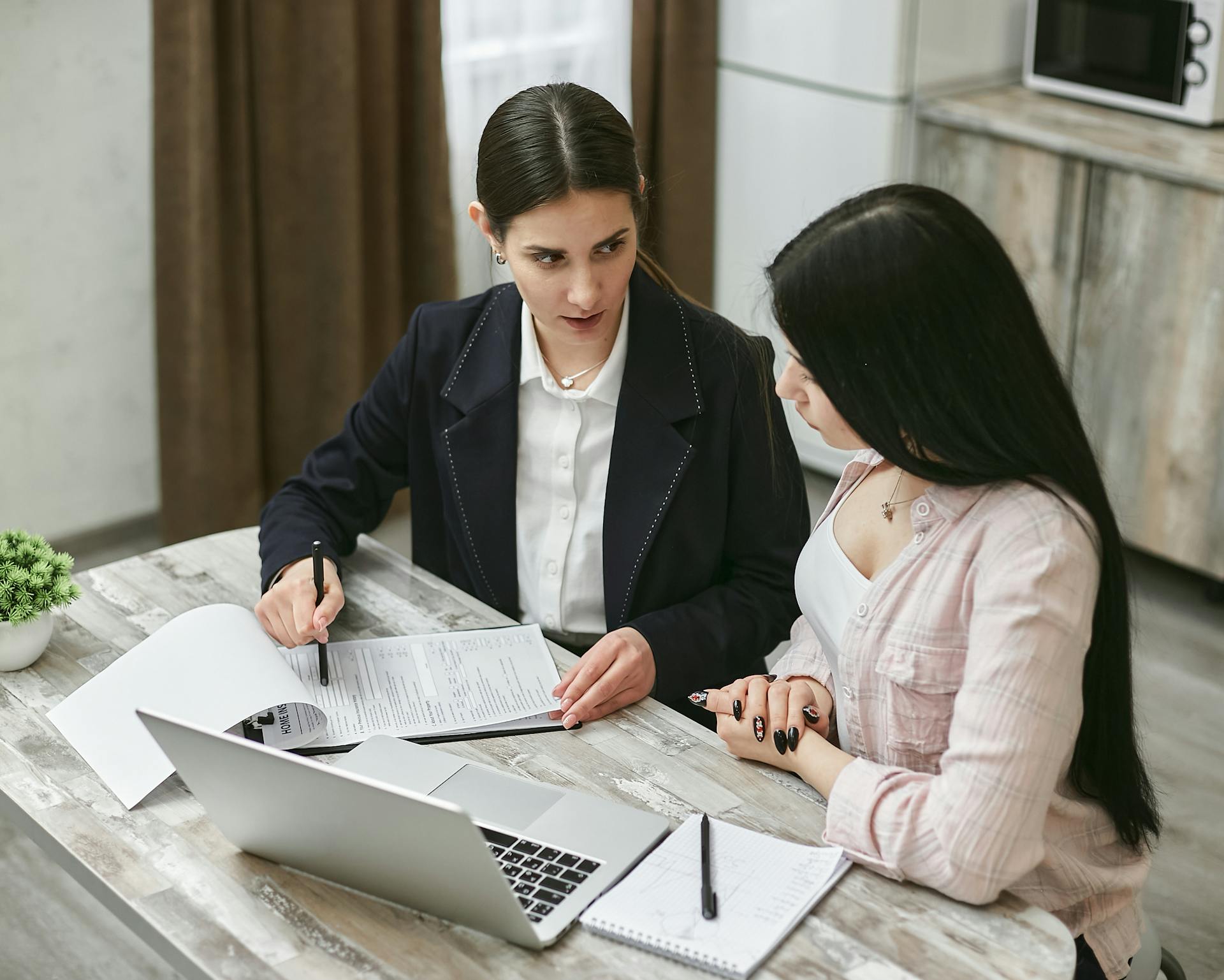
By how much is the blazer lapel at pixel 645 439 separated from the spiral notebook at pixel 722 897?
1.64 feet

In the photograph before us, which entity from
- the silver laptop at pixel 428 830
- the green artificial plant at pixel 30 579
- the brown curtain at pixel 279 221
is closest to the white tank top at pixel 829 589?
the silver laptop at pixel 428 830

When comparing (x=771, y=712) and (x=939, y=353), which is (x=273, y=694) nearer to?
(x=771, y=712)

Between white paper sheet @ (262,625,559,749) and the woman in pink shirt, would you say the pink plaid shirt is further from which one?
white paper sheet @ (262,625,559,749)

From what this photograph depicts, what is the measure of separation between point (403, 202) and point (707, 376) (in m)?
1.87

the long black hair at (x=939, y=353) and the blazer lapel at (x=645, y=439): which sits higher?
the long black hair at (x=939, y=353)

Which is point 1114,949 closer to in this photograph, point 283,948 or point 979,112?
point 283,948

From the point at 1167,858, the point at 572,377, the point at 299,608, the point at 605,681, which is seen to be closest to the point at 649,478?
the point at 572,377

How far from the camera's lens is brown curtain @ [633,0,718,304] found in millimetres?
3578

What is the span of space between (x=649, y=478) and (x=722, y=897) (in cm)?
65

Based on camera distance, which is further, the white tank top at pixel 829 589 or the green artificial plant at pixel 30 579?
the green artificial plant at pixel 30 579

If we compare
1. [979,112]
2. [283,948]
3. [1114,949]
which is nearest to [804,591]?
[1114,949]

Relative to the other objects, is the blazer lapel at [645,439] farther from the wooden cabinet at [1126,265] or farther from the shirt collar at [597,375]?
the wooden cabinet at [1126,265]

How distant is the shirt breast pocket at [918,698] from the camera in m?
1.27

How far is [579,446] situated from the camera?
1.78 meters
